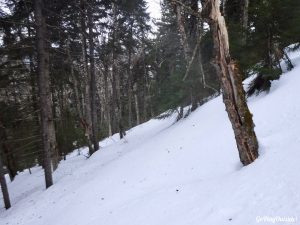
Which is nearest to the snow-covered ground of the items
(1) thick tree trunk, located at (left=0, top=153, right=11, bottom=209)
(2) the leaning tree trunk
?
(1) thick tree trunk, located at (left=0, top=153, right=11, bottom=209)

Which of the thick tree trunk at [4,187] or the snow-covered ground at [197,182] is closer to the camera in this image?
the snow-covered ground at [197,182]

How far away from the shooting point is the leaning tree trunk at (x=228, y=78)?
5266 mm

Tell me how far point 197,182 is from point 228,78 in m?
2.23

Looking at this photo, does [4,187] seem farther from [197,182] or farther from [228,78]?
[228,78]

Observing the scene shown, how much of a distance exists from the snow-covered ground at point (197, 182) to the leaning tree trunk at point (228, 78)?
59 cm

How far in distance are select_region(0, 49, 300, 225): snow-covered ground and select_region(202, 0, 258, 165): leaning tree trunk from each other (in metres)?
0.59

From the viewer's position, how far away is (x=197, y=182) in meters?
6.36

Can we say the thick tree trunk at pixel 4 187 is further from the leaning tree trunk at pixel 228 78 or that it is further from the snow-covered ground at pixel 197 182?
Answer: the leaning tree trunk at pixel 228 78

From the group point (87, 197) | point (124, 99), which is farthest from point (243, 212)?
point (124, 99)

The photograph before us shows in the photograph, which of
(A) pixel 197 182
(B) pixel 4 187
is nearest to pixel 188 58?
(A) pixel 197 182

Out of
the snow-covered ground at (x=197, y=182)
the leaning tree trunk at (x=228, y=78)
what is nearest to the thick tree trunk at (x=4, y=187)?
the snow-covered ground at (x=197, y=182)

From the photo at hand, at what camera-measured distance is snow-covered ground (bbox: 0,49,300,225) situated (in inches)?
174

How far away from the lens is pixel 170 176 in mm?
8078

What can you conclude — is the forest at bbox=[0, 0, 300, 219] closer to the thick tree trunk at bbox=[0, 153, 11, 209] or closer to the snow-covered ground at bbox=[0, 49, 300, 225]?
the thick tree trunk at bbox=[0, 153, 11, 209]
